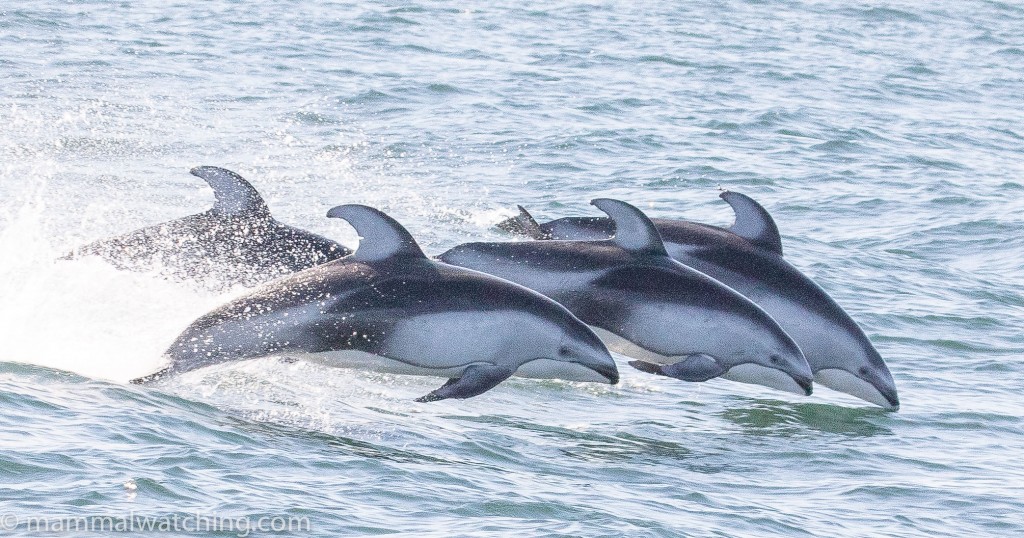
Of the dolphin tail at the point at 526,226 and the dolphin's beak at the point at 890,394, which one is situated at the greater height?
the dolphin tail at the point at 526,226

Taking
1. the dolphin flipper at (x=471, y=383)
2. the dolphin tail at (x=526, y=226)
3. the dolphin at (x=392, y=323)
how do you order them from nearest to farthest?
the dolphin flipper at (x=471, y=383)
the dolphin at (x=392, y=323)
the dolphin tail at (x=526, y=226)

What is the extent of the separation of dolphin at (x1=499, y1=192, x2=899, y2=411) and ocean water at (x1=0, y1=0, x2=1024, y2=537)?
10.6 inches

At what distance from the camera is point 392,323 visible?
1010 cm

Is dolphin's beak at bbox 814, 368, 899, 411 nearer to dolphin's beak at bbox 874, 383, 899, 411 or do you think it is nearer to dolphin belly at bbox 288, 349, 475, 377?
dolphin's beak at bbox 874, 383, 899, 411

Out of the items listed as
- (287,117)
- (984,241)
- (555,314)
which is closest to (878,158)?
(984,241)

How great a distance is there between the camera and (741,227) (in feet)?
40.2

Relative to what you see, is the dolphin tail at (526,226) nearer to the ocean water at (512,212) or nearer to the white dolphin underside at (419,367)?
the ocean water at (512,212)

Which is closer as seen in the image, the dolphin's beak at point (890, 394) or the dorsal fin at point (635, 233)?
the dorsal fin at point (635, 233)

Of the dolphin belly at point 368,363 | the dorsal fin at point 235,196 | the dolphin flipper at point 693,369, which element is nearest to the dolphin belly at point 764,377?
the dolphin flipper at point 693,369

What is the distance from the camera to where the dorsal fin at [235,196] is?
11.9 metres

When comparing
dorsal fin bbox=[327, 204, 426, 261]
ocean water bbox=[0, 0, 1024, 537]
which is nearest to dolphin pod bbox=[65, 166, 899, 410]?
dorsal fin bbox=[327, 204, 426, 261]

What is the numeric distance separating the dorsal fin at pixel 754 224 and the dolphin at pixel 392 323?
230 cm

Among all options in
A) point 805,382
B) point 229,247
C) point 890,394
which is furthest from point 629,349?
point 229,247

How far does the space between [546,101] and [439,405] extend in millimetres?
16509
